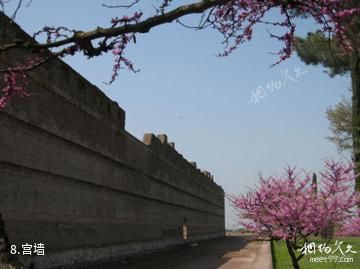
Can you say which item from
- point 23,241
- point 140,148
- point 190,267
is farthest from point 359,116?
point 23,241

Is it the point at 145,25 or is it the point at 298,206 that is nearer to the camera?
the point at 145,25

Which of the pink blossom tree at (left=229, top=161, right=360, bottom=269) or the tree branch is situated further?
the pink blossom tree at (left=229, top=161, right=360, bottom=269)

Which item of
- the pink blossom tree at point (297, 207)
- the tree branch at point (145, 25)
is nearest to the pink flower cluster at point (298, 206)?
the pink blossom tree at point (297, 207)

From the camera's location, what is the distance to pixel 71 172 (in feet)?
30.7

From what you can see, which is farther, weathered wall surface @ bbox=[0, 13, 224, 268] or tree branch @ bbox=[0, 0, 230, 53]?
weathered wall surface @ bbox=[0, 13, 224, 268]

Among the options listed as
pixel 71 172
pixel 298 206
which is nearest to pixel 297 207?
pixel 298 206

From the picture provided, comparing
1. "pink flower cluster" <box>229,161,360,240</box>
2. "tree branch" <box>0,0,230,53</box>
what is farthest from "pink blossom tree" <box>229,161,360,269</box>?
"tree branch" <box>0,0,230,53</box>

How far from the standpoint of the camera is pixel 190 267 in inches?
435

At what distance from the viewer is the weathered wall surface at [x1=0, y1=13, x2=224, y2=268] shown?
7.48 metres

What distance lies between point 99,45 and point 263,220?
5005 mm

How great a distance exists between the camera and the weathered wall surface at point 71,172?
7.48 meters

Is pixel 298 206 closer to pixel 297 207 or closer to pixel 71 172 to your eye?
pixel 297 207

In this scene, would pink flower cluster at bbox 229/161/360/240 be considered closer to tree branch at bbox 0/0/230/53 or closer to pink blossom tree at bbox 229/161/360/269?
pink blossom tree at bbox 229/161/360/269

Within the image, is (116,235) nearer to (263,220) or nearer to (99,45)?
(263,220)
